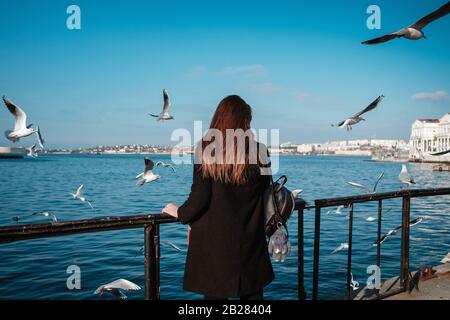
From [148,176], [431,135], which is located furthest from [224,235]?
[431,135]

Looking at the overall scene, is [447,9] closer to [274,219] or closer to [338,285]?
[274,219]

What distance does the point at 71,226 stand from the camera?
2.52 m

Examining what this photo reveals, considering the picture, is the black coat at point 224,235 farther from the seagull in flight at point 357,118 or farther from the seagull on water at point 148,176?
the seagull on water at point 148,176

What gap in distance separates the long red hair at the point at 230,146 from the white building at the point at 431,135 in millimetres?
107611

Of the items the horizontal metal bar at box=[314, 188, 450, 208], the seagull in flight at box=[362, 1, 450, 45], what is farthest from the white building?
the horizontal metal bar at box=[314, 188, 450, 208]

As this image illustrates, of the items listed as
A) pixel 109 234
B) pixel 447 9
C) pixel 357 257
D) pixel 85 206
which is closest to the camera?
pixel 447 9

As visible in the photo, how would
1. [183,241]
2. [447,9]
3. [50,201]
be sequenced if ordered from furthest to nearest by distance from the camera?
[50,201]
[183,241]
[447,9]

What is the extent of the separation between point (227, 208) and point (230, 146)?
37 cm

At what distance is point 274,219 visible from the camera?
2.54 meters

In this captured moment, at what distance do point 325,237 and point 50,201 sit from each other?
21983 millimetres

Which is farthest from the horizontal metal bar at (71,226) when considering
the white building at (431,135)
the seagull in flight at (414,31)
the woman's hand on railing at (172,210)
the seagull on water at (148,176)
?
the white building at (431,135)

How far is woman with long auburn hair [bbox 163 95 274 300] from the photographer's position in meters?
2.37

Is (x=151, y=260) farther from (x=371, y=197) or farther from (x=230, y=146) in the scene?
(x=371, y=197)
